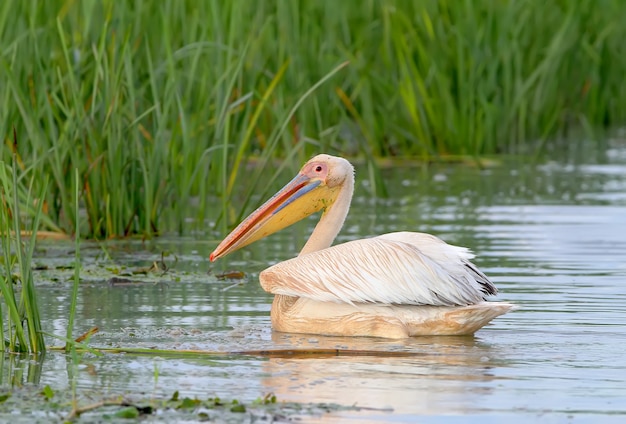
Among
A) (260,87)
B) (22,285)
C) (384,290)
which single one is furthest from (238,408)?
(260,87)

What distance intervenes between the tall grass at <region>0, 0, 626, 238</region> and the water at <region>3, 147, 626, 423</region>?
48cm

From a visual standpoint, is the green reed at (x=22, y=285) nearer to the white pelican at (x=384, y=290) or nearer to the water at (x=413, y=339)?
the water at (x=413, y=339)

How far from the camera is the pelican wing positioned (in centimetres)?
693

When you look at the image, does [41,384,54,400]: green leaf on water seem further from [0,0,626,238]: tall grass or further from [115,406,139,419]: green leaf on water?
[0,0,626,238]: tall grass

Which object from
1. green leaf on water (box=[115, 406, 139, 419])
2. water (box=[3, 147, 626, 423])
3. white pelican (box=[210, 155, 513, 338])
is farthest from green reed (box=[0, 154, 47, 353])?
white pelican (box=[210, 155, 513, 338])

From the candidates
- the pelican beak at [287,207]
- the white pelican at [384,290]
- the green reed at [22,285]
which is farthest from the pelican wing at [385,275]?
the green reed at [22,285]

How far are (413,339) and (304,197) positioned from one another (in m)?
1.20

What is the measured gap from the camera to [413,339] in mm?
6961

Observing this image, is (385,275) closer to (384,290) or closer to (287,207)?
(384,290)

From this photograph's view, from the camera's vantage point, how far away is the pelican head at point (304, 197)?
308 inches

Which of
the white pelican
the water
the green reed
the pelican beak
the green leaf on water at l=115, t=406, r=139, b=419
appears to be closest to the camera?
the green leaf on water at l=115, t=406, r=139, b=419

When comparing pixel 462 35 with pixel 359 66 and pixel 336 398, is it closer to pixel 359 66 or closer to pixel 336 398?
pixel 359 66

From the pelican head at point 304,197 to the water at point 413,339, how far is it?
409mm

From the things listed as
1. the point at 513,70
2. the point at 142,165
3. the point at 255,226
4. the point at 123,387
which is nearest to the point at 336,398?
the point at 123,387
